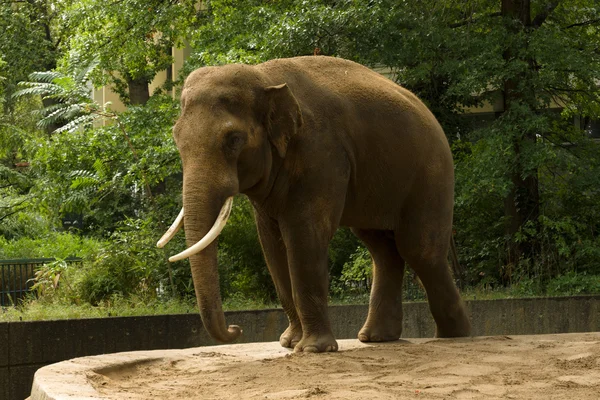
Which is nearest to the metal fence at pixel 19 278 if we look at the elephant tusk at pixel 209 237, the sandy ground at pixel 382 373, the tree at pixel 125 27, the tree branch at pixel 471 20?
the tree at pixel 125 27

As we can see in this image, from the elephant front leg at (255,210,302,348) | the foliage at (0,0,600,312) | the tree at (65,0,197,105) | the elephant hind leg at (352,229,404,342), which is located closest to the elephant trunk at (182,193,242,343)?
the elephant front leg at (255,210,302,348)

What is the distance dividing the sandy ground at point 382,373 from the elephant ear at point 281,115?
156cm

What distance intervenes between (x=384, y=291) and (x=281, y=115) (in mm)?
2268

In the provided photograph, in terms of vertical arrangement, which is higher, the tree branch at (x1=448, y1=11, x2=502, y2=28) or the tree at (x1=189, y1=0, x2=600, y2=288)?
the tree branch at (x1=448, y1=11, x2=502, y2=28)

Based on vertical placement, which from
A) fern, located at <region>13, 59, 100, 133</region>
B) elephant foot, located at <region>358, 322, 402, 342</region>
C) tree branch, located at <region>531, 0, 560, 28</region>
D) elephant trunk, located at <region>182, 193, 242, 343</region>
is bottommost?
elephant foot, located at <region>358, 322, 402, 342</region>

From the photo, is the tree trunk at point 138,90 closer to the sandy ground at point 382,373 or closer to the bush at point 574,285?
the bush at point 574,285

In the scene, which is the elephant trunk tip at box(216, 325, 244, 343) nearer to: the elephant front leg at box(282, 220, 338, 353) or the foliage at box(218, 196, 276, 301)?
the elephant front leg at box(282, 220, 338, 353)

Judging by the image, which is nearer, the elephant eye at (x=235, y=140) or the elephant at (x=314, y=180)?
the elephant at (x=314, y=180)

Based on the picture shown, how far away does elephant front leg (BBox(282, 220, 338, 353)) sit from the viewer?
7.51 meters

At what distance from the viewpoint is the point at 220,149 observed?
22.8 feet

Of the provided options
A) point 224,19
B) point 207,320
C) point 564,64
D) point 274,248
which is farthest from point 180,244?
point 207,320

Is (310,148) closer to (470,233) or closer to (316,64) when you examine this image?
(316,64)

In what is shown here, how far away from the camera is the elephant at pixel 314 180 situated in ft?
22.6

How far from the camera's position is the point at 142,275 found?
48.2 ft
